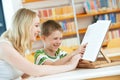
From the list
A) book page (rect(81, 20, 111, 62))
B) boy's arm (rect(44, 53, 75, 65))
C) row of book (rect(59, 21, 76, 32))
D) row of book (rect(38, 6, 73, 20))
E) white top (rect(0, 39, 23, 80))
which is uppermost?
book page (rect(81, 20, 111, 62))

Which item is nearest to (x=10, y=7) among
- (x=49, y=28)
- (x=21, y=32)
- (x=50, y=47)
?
(x=49, y=28)

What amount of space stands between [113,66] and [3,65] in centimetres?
75

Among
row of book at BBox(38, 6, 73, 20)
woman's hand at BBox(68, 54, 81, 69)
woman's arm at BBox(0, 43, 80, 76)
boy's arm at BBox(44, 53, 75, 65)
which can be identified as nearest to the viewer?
woman's arm at BBox(0, 43, 80, 76)

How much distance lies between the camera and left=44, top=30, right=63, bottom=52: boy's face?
2.55 m

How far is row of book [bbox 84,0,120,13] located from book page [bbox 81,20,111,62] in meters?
3.10

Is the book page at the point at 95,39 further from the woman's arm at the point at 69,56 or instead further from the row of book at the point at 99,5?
the row of book at the point at 99,5

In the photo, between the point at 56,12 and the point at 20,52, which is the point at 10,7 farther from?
the point at 20,52

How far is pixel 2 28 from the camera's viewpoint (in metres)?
5.52

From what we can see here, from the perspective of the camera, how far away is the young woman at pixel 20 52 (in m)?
1.92

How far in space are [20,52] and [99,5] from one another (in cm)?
333

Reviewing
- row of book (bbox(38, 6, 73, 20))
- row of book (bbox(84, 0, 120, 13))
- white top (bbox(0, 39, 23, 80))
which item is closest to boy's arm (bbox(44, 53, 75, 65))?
white top (bbox(0, 39, 23, 80))

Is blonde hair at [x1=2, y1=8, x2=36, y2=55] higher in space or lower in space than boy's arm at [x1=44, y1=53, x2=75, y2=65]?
higher

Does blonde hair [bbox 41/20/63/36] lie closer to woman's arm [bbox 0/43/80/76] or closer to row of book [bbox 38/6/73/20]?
woman's arm [bbox 0/43/80/76]

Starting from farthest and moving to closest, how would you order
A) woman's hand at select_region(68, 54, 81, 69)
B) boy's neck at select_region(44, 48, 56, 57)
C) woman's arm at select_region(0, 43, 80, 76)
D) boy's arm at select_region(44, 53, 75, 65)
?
1. boy's neck at select_region(44, 48, 56, 57)
2. boy's arm at select_region(44, 53, 75, 65)
3. woman's hand at select_region(68, 54, 81, 69)
4. woman's arm at select_region(0, 43, 80, 76)
